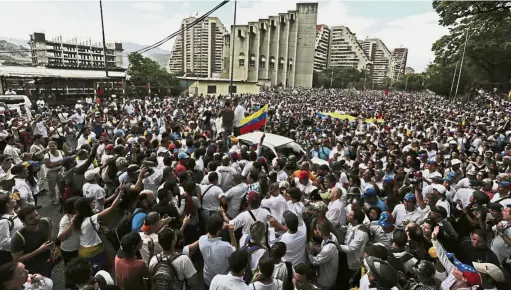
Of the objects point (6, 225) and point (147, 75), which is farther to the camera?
point (147, 75)

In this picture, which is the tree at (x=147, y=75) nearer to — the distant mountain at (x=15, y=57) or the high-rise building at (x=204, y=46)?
the distant mountain at (x=15, y=57)

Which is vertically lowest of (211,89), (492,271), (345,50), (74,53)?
(492,271)

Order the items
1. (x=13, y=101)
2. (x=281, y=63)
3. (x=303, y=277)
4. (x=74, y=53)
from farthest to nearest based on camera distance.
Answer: (x=74, y=53)
(x=281, y=63)
(x=13, y=101)
(x=303, y=277)

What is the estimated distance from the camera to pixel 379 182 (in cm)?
591

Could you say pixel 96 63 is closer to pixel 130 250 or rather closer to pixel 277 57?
pixel 277 57

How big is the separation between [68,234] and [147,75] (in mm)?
33193

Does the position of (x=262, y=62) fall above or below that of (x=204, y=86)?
above

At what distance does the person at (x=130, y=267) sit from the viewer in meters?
2.64

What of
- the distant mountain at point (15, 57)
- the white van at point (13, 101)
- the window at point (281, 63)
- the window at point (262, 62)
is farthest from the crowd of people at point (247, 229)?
the window at point (281, 63)

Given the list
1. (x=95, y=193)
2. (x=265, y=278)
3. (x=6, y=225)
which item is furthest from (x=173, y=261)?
(x=95, y=193)

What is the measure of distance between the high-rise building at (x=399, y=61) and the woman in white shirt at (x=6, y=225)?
16118 cm

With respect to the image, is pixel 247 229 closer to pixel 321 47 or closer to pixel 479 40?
pixel 479 40

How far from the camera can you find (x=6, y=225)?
3.15 m

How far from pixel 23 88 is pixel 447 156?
83.9ft
